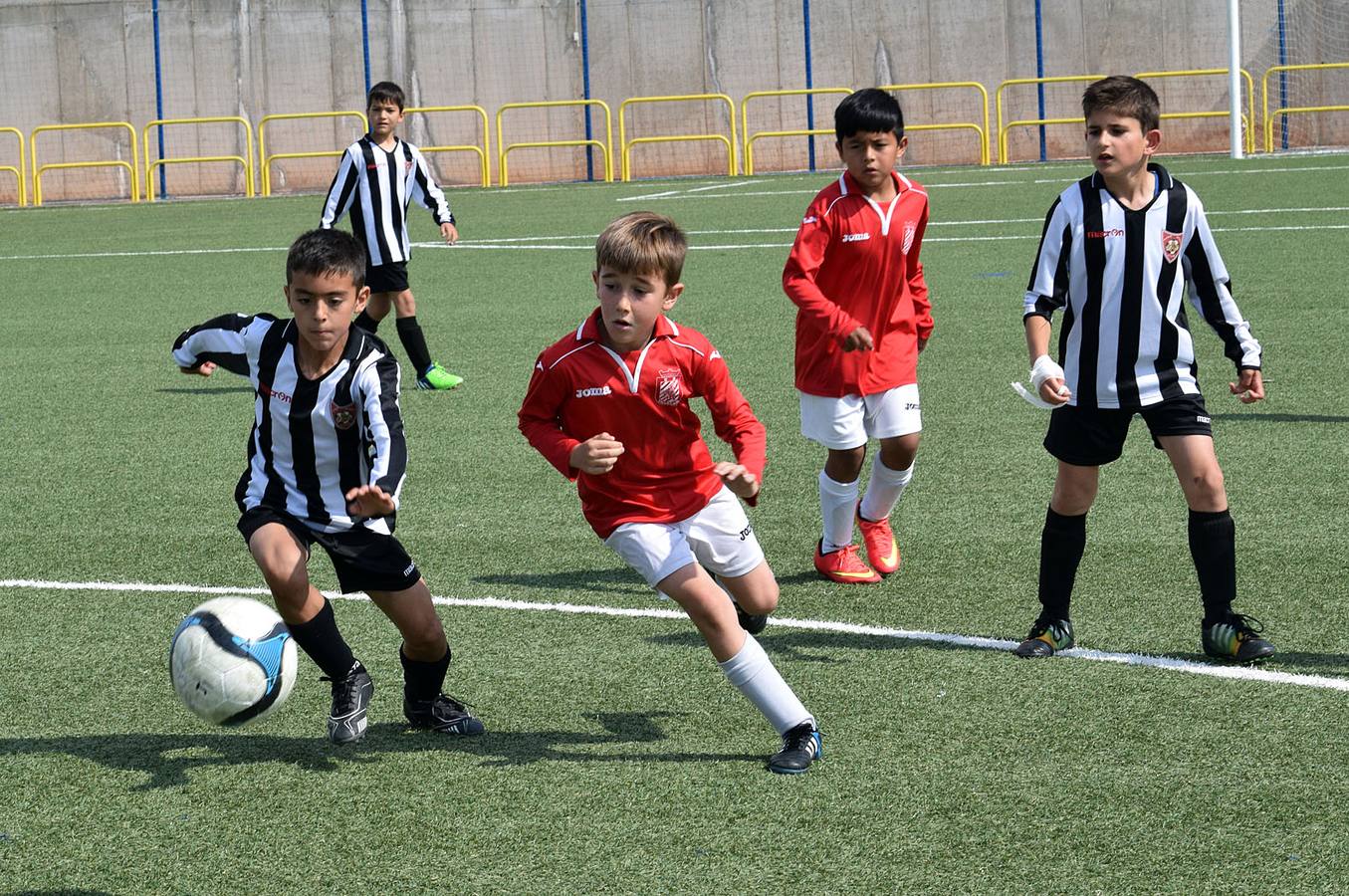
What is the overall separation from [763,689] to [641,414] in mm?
786

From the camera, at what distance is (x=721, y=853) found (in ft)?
12.6

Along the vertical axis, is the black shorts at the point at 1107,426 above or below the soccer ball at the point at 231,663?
above

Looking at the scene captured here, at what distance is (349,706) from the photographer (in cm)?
464

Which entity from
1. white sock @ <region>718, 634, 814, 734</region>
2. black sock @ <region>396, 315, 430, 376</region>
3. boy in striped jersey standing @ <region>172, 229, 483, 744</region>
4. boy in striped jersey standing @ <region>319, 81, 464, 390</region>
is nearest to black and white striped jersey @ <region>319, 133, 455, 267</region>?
boy in striped jersey standing @ <region>319, 81, 464, 390</region>

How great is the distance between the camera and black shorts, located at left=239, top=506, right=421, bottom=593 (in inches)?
179

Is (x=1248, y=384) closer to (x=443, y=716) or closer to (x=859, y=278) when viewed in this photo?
(x=859, y=278)

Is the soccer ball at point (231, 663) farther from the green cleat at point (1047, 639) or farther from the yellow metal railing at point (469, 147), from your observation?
the yellow metal railing at point (469, 147)

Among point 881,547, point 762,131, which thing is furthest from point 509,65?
point 881,547

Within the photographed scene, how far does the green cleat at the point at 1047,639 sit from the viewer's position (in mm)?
5223

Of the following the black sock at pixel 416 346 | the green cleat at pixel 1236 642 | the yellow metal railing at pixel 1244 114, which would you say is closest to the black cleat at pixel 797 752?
the green cleat at pixel 1236 642

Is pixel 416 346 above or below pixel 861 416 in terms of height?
above

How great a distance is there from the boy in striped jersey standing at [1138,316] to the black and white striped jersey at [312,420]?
6.25 feet

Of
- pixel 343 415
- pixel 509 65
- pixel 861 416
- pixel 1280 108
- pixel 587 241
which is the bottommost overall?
pixel 861 416

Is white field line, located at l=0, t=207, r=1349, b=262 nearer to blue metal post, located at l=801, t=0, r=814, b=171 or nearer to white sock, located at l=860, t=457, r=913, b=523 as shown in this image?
white sock, located at l=860, t=457, r=913, b=523
